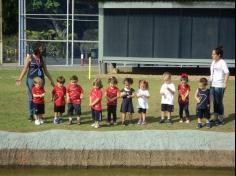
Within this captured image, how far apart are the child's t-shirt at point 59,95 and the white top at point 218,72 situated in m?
3.11

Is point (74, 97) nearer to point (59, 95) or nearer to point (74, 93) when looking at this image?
point (74, 93)

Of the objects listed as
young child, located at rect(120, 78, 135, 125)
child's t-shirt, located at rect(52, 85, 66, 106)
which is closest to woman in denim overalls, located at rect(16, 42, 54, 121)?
child's t-shirt, located at rect(52, 85, 66, 106)

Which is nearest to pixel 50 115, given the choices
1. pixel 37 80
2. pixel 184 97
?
pixel 37 80

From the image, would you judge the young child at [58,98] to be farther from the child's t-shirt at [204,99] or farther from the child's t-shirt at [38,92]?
the child's t-shirt at [204,99]

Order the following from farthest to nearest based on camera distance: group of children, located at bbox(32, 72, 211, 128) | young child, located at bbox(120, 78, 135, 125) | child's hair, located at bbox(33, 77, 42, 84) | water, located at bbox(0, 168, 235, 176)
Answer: young child, located at bbox(120, 78, 135, 125), child's hair, located at bbox(33, 77, 42, 84), group of children, located at bbox(32, 72, 211, 128), water, located at bbox(0, 168, 235, 176)

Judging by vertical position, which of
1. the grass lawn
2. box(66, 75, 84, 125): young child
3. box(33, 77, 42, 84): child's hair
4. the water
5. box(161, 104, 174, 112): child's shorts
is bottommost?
the water

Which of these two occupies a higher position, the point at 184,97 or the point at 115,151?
the point at 184,97

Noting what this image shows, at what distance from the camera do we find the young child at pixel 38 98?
38.1 ft

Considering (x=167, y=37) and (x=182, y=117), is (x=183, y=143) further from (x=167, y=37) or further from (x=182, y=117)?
(x=167, y=37)

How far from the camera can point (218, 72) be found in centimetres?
1120

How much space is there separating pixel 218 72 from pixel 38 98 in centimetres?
371

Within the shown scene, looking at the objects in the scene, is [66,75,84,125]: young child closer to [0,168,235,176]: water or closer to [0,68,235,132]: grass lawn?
[0,68,235,132]: grass lawn

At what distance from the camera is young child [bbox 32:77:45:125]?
11609mm

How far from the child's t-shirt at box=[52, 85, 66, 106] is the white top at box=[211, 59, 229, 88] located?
3.11 metres
